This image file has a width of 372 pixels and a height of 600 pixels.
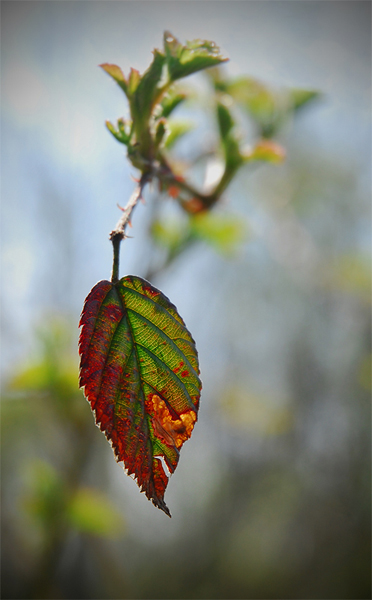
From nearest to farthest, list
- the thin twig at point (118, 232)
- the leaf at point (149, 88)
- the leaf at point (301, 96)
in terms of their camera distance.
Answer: the thin twig at point (118, 232) < the leaf at point (149, 88) < the leaf at point (301, 96)

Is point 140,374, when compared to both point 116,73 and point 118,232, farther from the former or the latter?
point 116,73

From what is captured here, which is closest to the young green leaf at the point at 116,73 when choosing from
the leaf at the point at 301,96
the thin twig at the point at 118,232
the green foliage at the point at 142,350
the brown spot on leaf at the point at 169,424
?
the green foliage at the point at 142,350

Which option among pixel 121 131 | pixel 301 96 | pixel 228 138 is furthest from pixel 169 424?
pixel 301 96

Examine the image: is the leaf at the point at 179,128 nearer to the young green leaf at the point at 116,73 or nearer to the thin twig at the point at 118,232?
the young green leaf at the point at 116,73

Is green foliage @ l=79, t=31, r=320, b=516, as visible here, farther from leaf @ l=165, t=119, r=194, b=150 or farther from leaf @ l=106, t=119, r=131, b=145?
leaf @ l=165, t=119, r=194, b=150

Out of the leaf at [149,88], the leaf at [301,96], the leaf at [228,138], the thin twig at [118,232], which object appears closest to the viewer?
the thin twig at [118,232]

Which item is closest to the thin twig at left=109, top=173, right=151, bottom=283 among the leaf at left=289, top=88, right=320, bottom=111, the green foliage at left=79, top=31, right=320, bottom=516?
the green foliage at left=79, top=31, right=320, bottom=516

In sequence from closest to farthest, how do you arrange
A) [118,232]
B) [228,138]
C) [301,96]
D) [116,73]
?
1. [118,232]
2. [116,73]
3. [228,138]
4. [301,96]
